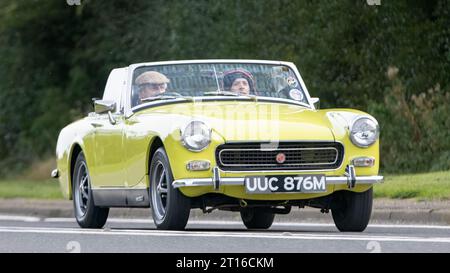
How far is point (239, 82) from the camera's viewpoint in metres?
14.1

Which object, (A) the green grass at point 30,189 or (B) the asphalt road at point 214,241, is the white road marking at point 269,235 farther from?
(A) the green grass at point 30,189

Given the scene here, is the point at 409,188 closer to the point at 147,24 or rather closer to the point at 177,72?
the point at 177,72

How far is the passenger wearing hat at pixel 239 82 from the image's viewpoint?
553 inches

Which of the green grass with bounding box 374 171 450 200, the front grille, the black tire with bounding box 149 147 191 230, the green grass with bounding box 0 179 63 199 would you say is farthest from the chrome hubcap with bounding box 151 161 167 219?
the green grass with bounding box 0 179 63 199

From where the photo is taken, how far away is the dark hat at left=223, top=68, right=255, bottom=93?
1412cm

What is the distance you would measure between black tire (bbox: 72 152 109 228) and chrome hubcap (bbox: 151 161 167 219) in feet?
6.00

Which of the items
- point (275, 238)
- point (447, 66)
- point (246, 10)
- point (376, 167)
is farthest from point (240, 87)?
point (246, 10)

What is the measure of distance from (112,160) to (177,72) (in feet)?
3.42

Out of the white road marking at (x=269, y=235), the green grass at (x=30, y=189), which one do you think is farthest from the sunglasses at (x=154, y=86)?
the green grass at (x=30, y=189)

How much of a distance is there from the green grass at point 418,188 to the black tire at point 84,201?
3.75 m

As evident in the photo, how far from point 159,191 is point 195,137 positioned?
0.75 m

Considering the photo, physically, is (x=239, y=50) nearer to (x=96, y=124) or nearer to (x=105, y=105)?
(x=96, y=124)

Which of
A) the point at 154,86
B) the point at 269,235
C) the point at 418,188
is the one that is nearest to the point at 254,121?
the point at 269,235

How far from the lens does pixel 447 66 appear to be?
85.8 ft
